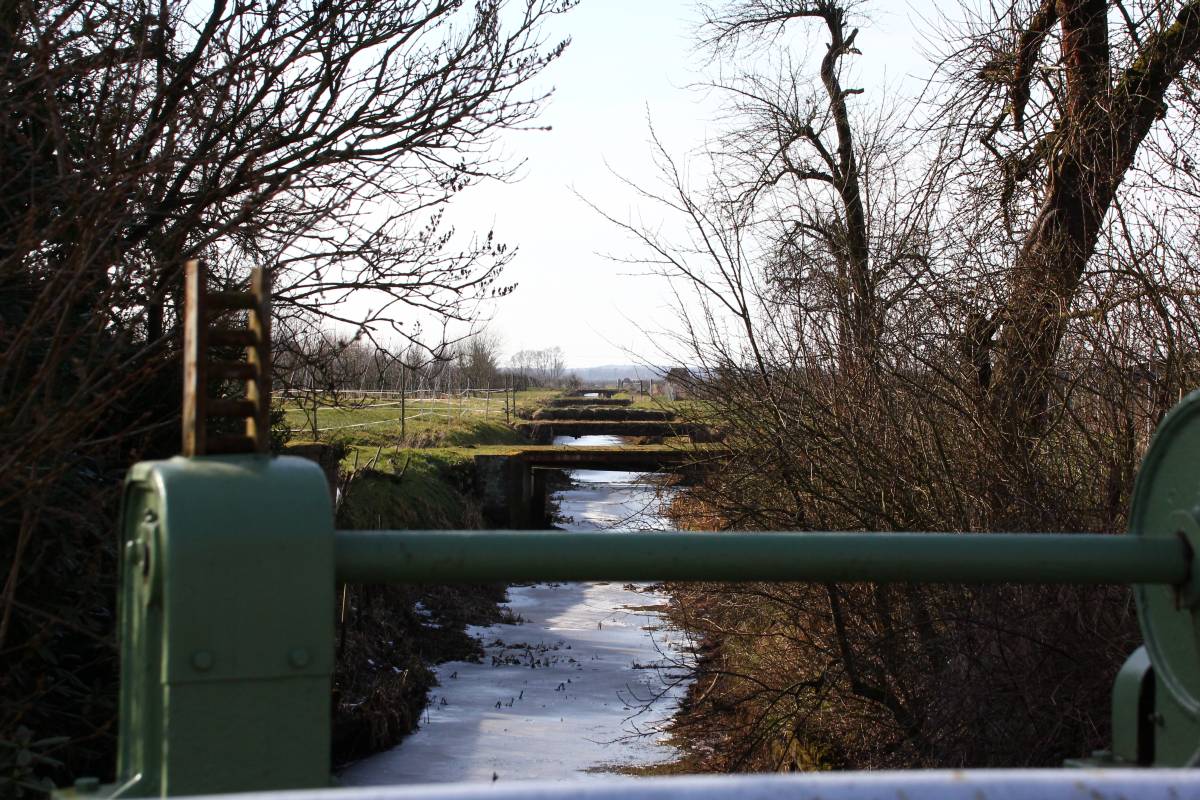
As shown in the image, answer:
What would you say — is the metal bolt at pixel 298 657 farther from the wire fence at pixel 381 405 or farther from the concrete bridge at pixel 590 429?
the concrete bridge at pixel 590 429

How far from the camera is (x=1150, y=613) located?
74.8 inches

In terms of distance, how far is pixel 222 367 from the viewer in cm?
160

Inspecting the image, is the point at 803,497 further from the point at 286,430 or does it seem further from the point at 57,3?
A: the point at 57,3

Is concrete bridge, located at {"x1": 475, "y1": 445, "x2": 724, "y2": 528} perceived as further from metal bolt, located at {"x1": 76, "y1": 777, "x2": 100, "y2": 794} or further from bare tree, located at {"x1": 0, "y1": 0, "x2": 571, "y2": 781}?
metal bolt, located at {"x1": 76, "y1": 777, "x2": 100, "y2": 794}

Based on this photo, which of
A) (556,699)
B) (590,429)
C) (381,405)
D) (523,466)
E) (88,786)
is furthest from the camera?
(381,405)

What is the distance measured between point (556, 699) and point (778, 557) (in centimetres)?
1304

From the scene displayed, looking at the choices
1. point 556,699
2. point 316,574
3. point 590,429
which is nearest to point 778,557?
point 316,574

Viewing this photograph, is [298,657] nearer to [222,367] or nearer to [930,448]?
[222,367]

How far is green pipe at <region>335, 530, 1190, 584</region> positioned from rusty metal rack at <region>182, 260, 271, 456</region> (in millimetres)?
226

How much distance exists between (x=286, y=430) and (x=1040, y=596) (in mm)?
6754

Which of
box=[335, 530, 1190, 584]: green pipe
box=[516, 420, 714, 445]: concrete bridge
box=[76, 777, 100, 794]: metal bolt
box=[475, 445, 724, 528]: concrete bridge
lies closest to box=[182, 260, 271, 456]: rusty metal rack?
A: box=[335, 530, 1190, 584]: green pipe

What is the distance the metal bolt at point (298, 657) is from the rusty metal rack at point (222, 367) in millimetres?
285

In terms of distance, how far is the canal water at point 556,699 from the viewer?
11.1 meters

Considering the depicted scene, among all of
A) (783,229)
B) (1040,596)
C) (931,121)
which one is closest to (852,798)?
(1040,596)
